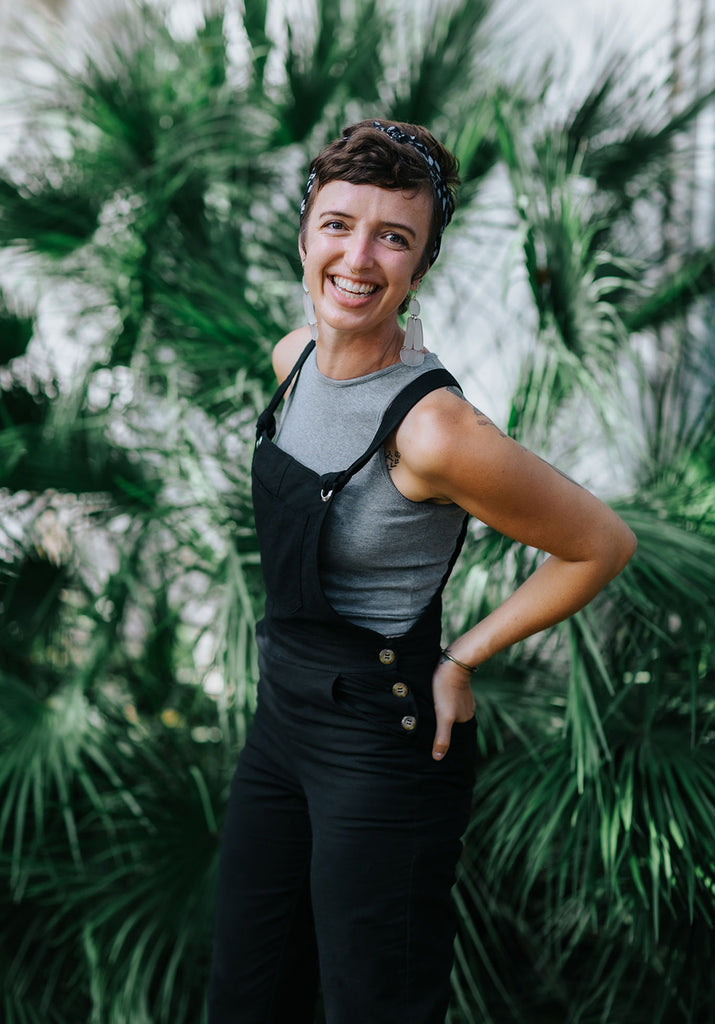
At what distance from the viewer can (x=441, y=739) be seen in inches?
50.8

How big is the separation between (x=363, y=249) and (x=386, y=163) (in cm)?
11

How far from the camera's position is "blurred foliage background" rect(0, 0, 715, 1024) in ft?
5.99

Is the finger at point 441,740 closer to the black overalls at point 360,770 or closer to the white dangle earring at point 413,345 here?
the black overalls at point 360,770

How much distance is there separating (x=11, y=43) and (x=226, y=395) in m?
2.04

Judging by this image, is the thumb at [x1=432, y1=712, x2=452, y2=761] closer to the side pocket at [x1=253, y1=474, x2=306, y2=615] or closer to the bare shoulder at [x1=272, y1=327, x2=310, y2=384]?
the side pocket at [x1=253, y1=474, x2=306, y2=615]

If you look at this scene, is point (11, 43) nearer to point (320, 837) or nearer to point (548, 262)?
point (548, 262)

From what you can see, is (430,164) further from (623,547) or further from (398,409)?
(623,547)

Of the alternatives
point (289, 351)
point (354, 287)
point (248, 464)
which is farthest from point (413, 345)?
point (248, 464)

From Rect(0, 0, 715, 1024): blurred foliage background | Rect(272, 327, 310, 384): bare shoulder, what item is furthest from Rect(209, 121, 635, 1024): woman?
Rect(0, 0, 715, 1024): blurred foliage background

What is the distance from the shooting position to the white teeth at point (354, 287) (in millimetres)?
1223

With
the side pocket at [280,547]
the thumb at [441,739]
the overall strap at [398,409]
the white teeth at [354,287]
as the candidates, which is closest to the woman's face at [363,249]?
the white teeth at [354,287]

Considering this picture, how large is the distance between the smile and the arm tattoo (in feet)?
0.68

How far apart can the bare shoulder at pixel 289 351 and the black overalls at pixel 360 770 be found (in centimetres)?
25

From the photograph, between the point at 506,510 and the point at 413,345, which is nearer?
the point at 506,510
